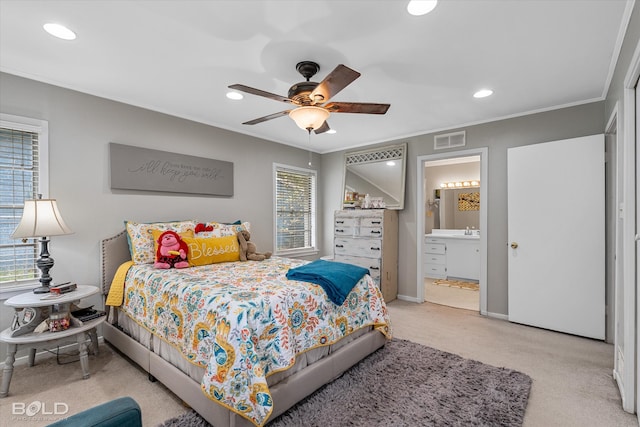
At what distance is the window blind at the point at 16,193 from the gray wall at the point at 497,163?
4267 millimetres

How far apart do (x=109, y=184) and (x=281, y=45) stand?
2.30 metres

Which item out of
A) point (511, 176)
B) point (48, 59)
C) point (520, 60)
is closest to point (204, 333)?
point (48, 59)

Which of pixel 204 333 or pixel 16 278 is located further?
pixel 16 278

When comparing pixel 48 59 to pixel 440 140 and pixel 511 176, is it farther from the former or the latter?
pixel 511 176

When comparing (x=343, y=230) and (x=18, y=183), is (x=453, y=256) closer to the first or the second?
(x=343, y=230)

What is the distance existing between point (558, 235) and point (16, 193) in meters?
5.26

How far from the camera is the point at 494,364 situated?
2559mm

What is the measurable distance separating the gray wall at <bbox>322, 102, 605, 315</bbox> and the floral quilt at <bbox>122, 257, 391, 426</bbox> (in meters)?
1.90

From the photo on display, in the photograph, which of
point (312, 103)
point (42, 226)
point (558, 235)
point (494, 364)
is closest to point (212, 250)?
point (42, 226)

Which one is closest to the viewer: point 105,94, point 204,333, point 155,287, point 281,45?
point 204,333

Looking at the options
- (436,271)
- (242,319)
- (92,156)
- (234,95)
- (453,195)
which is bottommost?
(436,271)

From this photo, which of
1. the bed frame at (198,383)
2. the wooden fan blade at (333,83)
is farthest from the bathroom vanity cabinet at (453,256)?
the wooden fan blade at (333,83)

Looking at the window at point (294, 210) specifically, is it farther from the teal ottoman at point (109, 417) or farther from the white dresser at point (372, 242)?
the teal ottoman at point (109, 417)

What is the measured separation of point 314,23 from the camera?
75.3 inches
